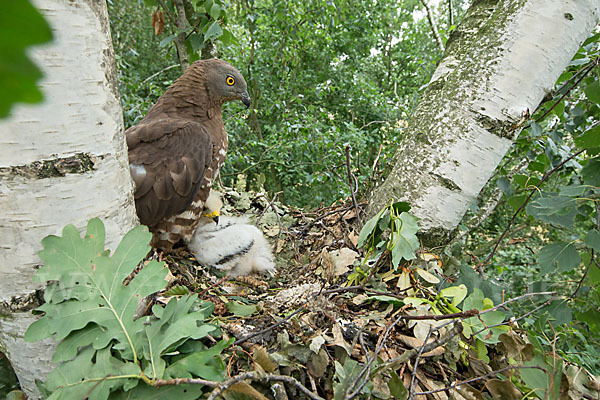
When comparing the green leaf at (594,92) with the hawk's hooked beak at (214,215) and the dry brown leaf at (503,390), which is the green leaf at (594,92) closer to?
the dry brown leaf at (503,390)

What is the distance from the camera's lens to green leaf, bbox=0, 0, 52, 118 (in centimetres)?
19

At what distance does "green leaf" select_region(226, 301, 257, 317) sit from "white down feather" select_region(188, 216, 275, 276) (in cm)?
64

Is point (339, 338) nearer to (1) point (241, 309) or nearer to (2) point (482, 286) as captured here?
(1) point (241, 309)

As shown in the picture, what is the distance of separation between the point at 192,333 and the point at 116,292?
0.71ft

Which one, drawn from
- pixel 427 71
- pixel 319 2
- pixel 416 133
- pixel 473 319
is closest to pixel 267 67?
pixel 319 2

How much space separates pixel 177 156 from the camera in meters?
2.12

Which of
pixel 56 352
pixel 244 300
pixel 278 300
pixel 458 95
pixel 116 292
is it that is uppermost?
pixel 458 95

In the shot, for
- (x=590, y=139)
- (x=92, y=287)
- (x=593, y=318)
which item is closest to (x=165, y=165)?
(x=92, y=287)

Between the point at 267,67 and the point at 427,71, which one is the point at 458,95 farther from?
the point at 427,71

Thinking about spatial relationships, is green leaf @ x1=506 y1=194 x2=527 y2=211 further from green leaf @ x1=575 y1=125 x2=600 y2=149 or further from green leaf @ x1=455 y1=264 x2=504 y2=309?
green leaf @ x1=455 y1=264 x2=504 y2=309

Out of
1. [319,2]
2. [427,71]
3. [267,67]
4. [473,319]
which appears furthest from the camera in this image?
[427,71]

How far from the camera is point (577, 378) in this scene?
1062 mm

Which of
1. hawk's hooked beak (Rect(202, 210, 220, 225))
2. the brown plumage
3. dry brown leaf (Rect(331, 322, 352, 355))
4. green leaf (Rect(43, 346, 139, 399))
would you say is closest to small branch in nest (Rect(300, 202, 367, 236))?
hawk's hooked beak (Rect(202, 210, 220, 225))

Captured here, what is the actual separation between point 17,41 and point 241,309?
1.30 meters
